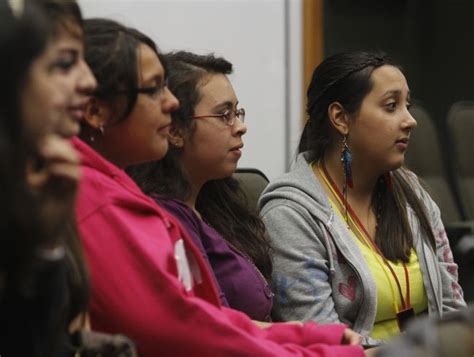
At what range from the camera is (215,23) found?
129 inches

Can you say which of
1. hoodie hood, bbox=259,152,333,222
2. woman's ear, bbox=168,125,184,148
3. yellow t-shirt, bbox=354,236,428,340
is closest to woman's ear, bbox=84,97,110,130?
woman's ear, bbox=168,125,184,148

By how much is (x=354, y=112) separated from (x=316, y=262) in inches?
16.2

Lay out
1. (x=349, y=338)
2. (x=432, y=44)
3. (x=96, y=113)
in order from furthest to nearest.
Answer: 1. (x=432, y=44)
2. (x=349, y=338)
3. (x=96, y=113)

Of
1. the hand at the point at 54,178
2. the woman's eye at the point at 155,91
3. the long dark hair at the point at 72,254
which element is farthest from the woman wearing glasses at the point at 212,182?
the hand at the point at 54,178

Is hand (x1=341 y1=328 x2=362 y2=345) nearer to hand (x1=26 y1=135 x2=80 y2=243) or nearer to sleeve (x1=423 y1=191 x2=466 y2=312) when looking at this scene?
sleeve (x1=423 y1=191 x2=466 y2=312)

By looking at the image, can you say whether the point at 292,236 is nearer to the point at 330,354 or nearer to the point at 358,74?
the point at 358,74

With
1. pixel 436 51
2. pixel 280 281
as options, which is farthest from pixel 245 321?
pixel 436 51

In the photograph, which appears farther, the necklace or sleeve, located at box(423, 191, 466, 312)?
sleeve, located at box(423, 191, 466, 312)

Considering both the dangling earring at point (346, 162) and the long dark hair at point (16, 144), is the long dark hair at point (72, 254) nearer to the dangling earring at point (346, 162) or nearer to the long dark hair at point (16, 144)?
the long dark hair at point (16, 144)

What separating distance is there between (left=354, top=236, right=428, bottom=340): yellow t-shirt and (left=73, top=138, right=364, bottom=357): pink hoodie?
0.61 meters

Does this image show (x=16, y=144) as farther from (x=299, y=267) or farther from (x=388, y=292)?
(x=388, y=292)

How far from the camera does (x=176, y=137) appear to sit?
2174 millimetres

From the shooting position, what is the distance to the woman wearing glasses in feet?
6.81

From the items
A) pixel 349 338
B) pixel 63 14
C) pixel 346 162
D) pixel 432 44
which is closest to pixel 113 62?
pixel 63 14
